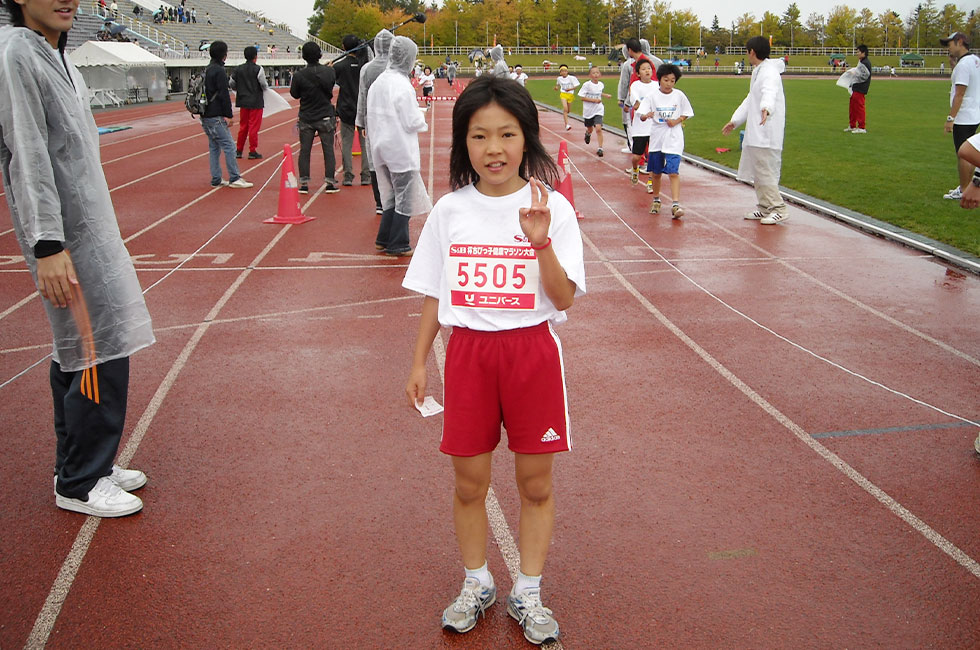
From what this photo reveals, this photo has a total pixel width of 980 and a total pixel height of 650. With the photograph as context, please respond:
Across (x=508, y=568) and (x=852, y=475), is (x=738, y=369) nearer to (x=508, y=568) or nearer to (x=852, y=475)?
(x=852, y=475)

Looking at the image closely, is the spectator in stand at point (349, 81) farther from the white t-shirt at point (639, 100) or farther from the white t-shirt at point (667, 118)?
the white t-shirt at point (667, 118)

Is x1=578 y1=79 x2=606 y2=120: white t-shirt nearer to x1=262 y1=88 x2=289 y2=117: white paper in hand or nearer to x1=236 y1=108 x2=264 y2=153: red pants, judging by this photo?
x1=262 y1=88 x2=289 y2=117: white paper in hand

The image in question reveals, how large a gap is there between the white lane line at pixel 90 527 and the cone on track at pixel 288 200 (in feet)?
11.0

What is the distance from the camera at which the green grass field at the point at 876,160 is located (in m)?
10.9

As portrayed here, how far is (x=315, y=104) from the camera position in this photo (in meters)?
13.3

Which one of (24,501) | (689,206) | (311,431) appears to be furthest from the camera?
(689,206)

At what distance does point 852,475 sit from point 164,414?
154 inches

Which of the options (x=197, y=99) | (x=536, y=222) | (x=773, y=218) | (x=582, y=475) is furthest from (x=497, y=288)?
(x=197, y=99)

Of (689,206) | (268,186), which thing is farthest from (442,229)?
(268,186)

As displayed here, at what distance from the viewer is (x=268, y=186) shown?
14336mm

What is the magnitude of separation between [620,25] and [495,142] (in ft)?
463

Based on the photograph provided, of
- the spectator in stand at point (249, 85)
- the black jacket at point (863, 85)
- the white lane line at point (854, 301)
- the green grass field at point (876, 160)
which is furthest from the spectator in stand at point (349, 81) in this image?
the black jacket at point (863, 85)

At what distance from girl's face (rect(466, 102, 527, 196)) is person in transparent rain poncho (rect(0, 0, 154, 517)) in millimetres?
1881

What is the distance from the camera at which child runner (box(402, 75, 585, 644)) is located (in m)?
2.75
